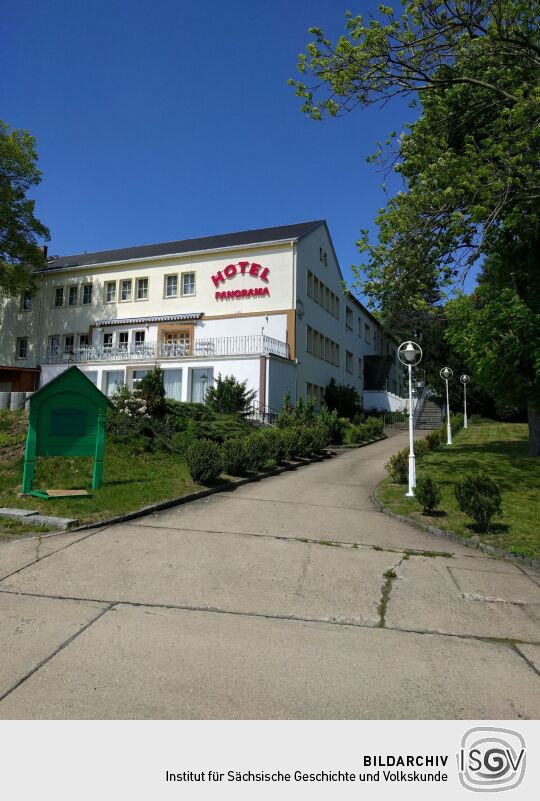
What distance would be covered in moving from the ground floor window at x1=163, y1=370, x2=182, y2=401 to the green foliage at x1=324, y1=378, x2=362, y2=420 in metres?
10.8

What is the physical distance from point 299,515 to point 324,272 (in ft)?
88.9

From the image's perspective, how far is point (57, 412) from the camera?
986cm

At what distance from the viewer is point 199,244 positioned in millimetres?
33375

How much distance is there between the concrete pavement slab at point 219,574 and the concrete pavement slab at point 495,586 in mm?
911

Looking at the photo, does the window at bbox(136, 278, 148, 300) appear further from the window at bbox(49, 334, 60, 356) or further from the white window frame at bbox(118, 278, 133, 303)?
the window at bbox(49, 334, 60, 356)

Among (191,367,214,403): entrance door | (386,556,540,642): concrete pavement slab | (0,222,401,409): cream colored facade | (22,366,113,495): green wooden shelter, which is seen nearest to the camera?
(386,556,540,642): concrete pavement slab

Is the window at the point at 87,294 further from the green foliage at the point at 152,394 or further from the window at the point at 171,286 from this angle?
the green foliage at the point at 152,394

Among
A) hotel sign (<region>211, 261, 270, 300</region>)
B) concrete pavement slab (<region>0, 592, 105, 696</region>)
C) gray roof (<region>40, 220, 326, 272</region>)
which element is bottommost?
concrete pavement slab (<region>0, 592, 105, 696</region>)

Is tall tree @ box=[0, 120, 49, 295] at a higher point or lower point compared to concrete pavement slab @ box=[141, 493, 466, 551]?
higher

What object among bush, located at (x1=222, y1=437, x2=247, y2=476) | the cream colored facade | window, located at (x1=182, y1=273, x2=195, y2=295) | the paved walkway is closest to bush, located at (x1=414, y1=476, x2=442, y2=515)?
the paved walkway

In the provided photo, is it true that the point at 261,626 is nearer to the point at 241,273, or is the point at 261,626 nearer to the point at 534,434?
the point at 534,434

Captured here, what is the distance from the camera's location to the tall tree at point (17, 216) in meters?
30.1
